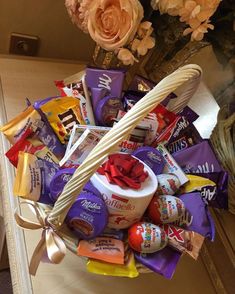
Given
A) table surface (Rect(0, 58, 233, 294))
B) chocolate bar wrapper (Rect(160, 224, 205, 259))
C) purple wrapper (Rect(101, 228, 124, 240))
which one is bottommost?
table surface (Rect(0, 58, 233, 294))

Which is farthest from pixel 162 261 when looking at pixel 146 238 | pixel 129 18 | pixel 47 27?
pixel 47 27

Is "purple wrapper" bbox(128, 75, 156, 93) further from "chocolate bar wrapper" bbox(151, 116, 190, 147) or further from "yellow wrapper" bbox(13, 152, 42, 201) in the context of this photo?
"yellow wrapper" bbox(13, 152, 42, 201)

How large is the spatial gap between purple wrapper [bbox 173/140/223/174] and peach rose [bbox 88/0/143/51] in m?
0.22

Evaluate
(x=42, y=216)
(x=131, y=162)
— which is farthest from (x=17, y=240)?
(x=131, y=162)

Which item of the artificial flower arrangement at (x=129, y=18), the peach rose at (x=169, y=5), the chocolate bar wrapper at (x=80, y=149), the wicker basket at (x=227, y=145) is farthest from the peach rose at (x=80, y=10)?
the wicker basket at (x=227, y=145)

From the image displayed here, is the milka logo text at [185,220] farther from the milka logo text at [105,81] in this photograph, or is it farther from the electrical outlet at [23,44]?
the electrical outlet at [23,44]

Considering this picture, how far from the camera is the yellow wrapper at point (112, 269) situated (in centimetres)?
62

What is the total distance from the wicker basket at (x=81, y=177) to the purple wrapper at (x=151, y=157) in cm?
14

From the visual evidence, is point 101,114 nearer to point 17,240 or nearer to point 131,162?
point 131,162

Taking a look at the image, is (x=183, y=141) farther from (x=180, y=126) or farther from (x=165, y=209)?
(x=165, y=209)

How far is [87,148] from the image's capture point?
2.29 feet

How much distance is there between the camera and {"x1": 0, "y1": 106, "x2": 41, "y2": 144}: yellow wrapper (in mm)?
709

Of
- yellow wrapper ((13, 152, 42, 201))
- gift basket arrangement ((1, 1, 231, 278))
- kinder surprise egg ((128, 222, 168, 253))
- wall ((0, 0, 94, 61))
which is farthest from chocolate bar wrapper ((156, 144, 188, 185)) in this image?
wall ((0, 0, 94, 61))

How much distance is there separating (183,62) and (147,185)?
369 mm
